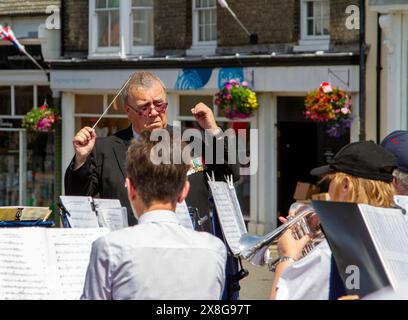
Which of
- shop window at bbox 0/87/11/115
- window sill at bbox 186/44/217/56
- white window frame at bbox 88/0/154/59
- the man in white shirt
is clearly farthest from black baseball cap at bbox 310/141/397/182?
shop window at bbox 0/87/11/115

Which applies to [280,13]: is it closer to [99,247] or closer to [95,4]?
[95,4]

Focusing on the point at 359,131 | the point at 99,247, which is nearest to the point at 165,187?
the point at 99,247

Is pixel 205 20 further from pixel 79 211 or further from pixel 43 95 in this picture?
pixel 79 211

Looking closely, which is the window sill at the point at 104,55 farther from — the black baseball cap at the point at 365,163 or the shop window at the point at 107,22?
the black baseball cap at the point at 365,163

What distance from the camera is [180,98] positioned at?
19.8 metres

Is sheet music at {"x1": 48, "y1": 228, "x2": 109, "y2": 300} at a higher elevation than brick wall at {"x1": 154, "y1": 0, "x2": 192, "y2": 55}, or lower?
lower

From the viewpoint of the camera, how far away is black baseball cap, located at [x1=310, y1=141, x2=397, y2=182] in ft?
12.7

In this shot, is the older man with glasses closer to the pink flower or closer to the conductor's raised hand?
the conductor's raised hand

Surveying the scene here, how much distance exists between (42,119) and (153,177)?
687 inches

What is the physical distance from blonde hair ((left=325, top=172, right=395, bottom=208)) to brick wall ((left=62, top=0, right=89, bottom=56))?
1750 centimetres

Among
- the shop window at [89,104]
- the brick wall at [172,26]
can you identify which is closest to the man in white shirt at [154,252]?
the brick wall at [172,26]

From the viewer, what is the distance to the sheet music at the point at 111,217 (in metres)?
4.70

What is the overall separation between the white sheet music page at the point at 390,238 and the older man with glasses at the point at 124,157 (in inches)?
75.7
